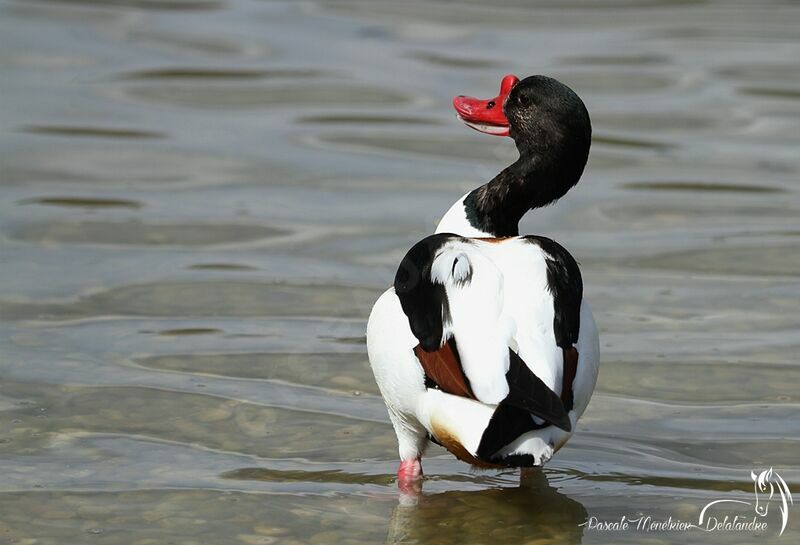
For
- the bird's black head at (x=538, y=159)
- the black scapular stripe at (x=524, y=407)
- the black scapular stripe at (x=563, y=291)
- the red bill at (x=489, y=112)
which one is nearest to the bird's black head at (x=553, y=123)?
the bird's black head at (x=538, y=159)

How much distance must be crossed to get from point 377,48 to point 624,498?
968cm

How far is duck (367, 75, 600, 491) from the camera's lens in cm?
479

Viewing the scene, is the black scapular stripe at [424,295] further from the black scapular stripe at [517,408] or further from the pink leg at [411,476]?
the pink leg at [411,476]

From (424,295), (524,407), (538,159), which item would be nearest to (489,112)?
(538,159)

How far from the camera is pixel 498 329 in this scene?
495 centimetres

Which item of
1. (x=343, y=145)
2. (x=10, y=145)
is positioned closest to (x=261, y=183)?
(x=343, y=145)

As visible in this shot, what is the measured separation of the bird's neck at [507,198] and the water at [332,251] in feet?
3.44

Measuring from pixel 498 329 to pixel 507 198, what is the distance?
44.2 inches

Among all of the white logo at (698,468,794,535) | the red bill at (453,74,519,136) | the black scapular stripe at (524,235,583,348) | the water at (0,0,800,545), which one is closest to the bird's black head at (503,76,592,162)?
the red bill at (453,74,519,136)

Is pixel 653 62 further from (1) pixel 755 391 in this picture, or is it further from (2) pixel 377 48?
(1) pixel 755 391

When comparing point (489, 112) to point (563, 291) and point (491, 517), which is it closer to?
point (563, 291)

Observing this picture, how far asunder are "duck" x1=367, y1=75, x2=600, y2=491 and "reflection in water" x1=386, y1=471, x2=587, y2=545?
7.6 inches

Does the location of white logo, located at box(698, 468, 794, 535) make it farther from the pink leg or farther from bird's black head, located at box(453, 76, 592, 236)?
bird's black head, located at box(453, 76, 592, 236)

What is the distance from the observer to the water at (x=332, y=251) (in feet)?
18.4
